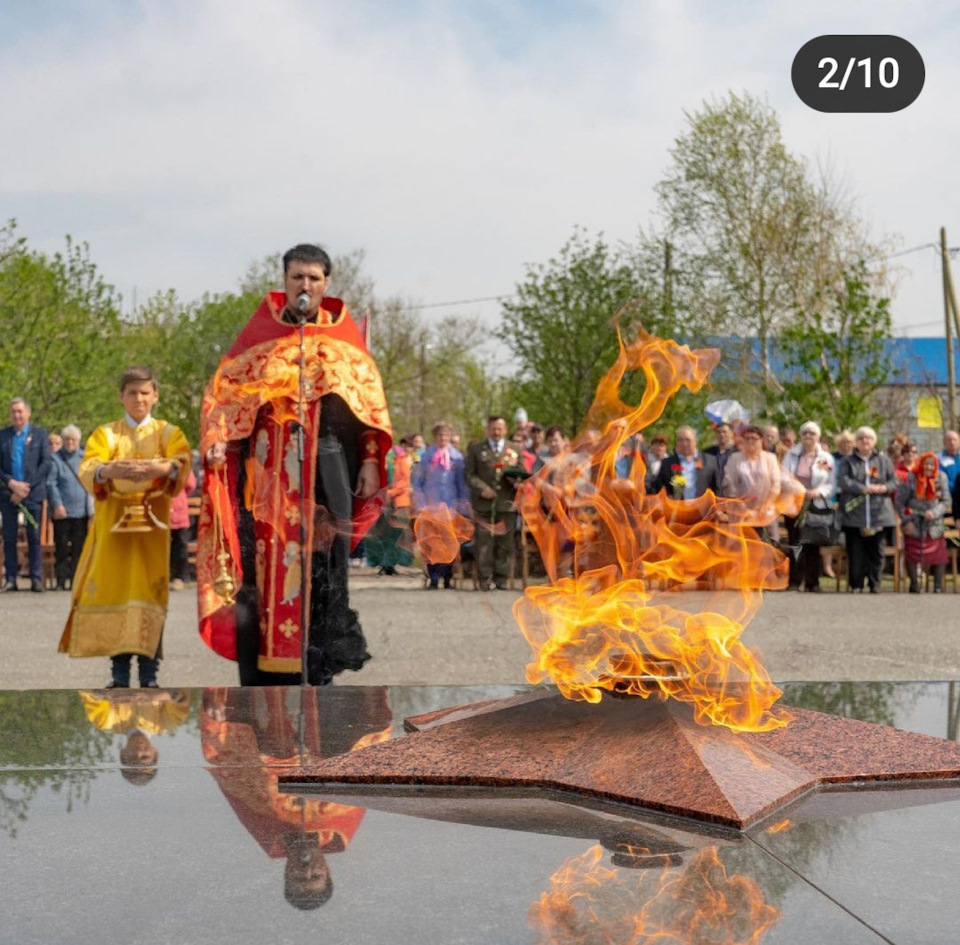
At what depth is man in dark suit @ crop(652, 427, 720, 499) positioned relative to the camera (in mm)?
14023

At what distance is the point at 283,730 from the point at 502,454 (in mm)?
10102

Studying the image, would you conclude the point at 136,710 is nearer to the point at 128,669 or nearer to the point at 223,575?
the point at 223,575

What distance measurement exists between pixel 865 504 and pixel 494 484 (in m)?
3.67

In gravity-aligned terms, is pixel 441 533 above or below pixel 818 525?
below

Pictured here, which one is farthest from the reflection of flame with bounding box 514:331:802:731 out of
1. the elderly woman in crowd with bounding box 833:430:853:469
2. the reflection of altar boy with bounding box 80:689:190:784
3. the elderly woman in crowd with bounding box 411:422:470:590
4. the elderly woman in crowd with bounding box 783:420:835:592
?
the elderly woman in crowd with bounding box 833:430:853:469

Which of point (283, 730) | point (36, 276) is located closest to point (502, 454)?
point (283, 730)

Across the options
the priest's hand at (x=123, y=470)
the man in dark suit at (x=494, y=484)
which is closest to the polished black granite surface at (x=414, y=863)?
the priest's hand at (x=123, y=470)

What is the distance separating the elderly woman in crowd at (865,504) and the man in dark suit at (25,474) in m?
7.95

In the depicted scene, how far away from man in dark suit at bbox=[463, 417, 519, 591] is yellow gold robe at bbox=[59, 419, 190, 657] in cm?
724

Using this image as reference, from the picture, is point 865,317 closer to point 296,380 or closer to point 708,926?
point 296,380

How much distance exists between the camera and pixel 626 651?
3.51 metres

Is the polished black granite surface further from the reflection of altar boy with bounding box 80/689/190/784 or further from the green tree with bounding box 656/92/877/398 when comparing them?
the green tree with bounding box 656/92/877/398

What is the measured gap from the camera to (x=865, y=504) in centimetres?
1421

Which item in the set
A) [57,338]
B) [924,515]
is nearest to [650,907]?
[924,515]
